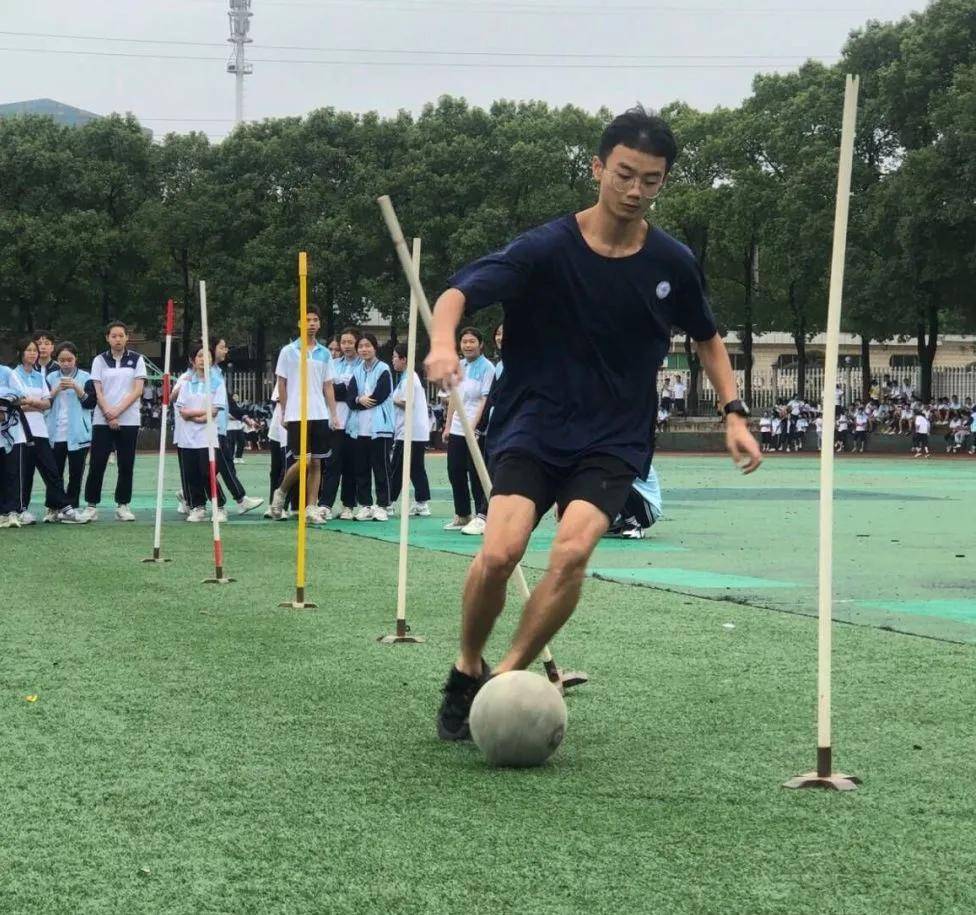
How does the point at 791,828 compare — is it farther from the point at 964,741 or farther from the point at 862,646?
the point at 862,646

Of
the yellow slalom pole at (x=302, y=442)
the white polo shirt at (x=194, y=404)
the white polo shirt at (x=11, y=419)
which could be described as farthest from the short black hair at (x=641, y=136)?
the white polo shirt at (x=194, y=404)

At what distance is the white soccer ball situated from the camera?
17.7ft

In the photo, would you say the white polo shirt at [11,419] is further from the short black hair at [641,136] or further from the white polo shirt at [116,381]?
the short black hair at [641,136]

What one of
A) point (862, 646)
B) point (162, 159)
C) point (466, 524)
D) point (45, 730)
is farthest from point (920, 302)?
point (45, 730)

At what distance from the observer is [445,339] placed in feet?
17.2

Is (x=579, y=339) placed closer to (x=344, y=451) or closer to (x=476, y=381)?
(x=476, y=381)

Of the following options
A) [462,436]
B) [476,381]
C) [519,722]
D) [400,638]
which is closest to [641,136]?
[519,722]

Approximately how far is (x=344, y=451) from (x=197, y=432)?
5.70 ft

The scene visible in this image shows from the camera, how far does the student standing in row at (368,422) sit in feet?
62.3

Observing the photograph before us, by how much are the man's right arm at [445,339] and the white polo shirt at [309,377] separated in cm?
1199

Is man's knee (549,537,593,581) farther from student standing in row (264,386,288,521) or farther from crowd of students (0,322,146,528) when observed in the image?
crowd of students (0,322,146,528)

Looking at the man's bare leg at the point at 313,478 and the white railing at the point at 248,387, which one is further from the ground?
the white railing at the point at 248,387

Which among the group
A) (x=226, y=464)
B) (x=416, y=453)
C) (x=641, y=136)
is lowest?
(x=226, y=464)

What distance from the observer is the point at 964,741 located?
6.02 metres
